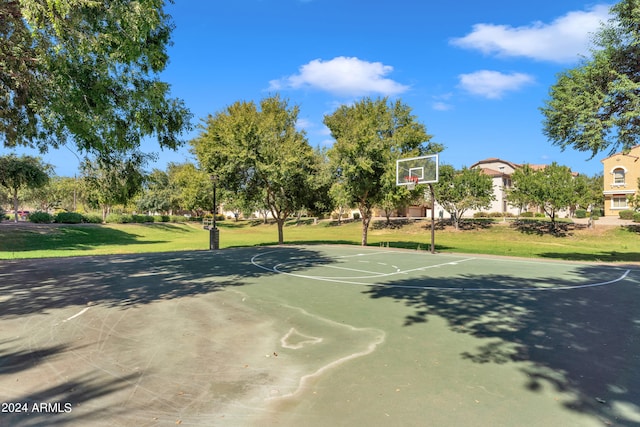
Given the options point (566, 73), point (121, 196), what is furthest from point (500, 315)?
point (566, 73)

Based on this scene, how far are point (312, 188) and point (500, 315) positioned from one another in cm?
1858

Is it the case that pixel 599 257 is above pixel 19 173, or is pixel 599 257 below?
below

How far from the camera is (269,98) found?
3650cm

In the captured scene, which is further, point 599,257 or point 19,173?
point 19,173

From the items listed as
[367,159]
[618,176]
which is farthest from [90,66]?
[618,176]

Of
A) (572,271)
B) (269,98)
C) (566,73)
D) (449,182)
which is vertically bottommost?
(572,271)

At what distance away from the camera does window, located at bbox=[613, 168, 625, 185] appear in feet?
146

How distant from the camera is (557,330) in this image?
21.1ft

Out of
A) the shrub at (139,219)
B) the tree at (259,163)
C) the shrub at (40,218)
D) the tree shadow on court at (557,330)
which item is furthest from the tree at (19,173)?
the tree shadow on court at (557,330)

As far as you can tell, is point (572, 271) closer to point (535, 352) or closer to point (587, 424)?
point (535, 352)

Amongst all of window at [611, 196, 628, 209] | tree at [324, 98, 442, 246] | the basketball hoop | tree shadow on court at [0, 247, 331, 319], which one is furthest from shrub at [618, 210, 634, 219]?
tree shadow on court at [0, 247, 331, 319]

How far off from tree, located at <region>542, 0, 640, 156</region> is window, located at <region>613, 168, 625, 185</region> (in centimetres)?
3822

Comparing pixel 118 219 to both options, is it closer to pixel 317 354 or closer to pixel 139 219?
pixel 139 219

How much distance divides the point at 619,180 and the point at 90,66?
57145 millimetres
